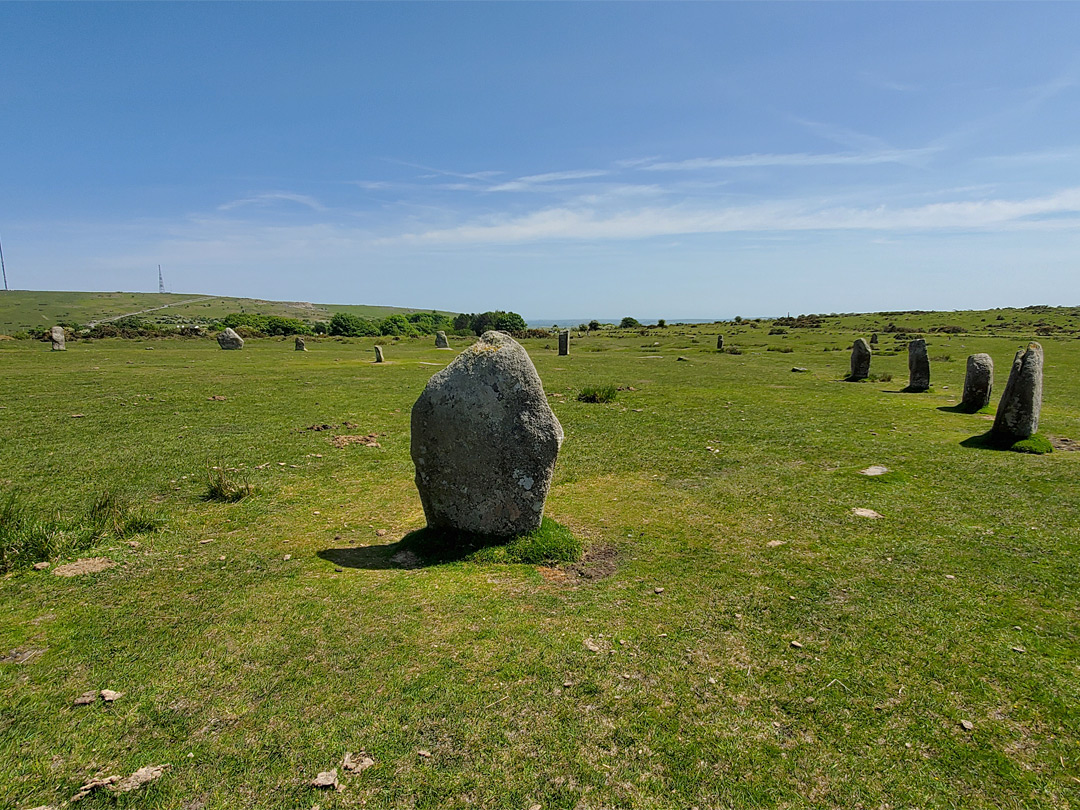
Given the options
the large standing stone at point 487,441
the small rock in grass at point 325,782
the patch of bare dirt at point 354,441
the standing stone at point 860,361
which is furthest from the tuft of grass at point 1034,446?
the small rock in grass at point 325,782

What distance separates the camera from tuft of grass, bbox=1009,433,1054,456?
12.1 m

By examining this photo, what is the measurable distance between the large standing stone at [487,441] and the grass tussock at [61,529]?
424 centimetres

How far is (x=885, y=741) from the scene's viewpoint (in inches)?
163

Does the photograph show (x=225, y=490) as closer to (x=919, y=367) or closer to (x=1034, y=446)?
(x=1034, y=446)

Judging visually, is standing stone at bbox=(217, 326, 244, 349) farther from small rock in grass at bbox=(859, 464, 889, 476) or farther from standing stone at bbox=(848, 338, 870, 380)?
small rock in grass at bbox=(859, 464, 889, 476)

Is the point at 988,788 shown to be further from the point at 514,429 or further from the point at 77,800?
the point at 77,800

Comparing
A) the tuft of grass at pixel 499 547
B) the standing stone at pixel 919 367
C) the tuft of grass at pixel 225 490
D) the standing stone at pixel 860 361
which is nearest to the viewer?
the tuft of grass at pixel 499 547

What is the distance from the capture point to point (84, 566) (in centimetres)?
676

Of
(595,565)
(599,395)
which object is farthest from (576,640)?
(599,395)

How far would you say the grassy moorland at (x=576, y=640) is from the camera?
384 centimetres

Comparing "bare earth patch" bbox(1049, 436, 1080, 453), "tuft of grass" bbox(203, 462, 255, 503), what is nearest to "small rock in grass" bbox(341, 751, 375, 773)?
"tuft of grass" bbox(203, 462, 255, 503)

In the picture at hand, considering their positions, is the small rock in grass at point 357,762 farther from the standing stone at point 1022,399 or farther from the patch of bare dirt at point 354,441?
the standing stone at point 1022,399

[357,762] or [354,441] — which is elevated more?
[354,441]

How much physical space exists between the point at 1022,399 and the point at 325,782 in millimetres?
15172
